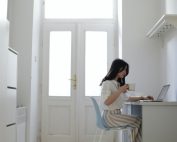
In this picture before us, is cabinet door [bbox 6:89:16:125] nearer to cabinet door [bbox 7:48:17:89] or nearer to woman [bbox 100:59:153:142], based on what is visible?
cabinet door [bbox 7:48:17:89]

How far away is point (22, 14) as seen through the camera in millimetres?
4750

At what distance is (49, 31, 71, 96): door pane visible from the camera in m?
5.22

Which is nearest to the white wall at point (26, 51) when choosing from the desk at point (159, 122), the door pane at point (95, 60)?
the door pane at point (95, 60)

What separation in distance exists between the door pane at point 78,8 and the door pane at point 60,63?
333 mm

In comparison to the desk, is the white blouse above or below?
above

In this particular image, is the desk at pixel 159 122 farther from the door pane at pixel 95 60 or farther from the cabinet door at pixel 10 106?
the door pane at pixel 95 60

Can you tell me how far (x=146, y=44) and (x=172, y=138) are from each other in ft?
6.79

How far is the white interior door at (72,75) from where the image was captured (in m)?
5.13

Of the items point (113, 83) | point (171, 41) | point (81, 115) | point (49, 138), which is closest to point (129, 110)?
Result: point (113, 83)

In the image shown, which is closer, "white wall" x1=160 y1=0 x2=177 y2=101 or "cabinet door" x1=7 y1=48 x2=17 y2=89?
"cabinet door" x1=7 y1=48 x2=17 y2=89

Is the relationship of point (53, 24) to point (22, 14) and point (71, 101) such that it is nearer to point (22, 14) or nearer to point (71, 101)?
point (22, 14)

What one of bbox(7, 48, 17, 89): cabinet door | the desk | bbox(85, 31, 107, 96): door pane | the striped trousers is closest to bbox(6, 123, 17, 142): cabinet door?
bbox(7, 48, 17, 89): cabinet door

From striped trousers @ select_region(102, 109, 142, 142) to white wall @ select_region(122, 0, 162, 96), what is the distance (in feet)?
4.30

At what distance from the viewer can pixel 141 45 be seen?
4.64 m
